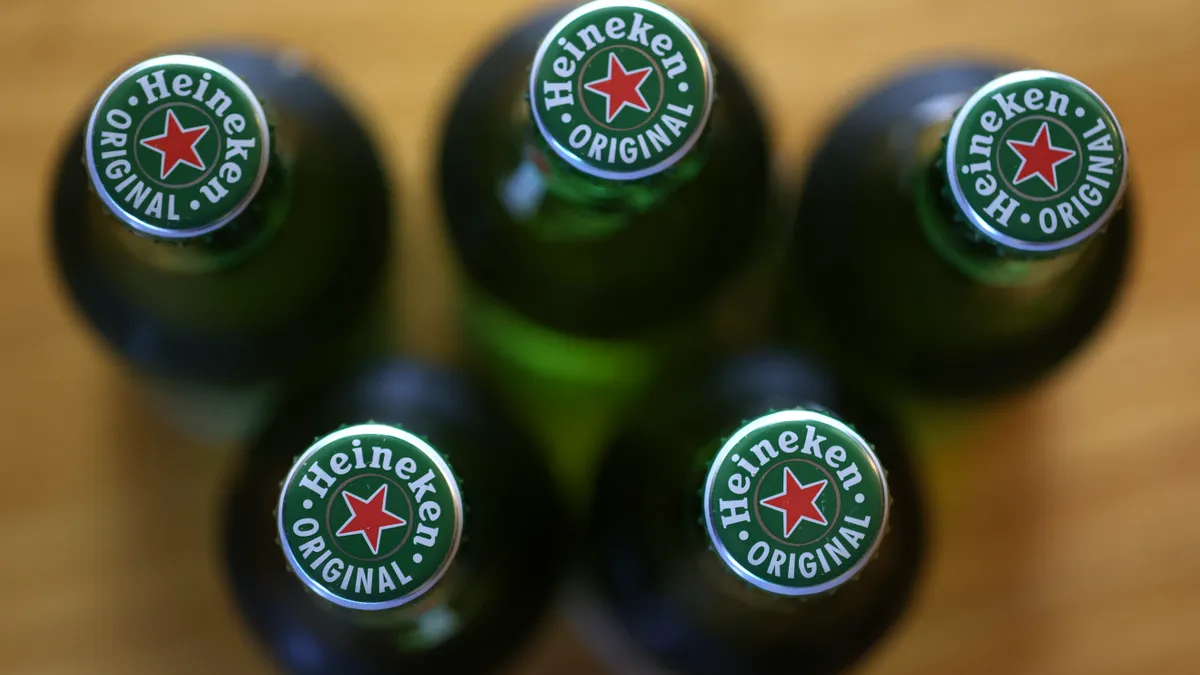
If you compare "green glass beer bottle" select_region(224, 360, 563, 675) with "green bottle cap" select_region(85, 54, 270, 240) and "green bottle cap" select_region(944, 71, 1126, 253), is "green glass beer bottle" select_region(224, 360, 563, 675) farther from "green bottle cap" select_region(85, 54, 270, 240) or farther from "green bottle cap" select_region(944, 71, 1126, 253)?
"green bottle cap" select_region(944, 71, 1126, 253)

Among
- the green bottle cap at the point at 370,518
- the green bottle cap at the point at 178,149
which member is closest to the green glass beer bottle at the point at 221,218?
the green bottle cap at the point at 178,149

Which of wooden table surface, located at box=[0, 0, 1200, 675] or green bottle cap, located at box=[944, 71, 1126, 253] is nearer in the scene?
green bottle cap, located at box=[944, 71, 1126, 253]

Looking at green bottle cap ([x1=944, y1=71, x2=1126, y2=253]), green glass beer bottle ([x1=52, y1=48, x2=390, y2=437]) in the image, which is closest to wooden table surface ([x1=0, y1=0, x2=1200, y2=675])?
green glass beer bottle ([x1=52, y1=48, x2=390, y2=437])

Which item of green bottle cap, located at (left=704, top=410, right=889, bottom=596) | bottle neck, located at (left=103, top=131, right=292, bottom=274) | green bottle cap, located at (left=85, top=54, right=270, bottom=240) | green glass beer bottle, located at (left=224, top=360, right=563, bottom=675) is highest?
green bottle cap, located at (left=85, top=54, right=270, bottom=240)

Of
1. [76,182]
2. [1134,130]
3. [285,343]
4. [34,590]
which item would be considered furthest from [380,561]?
[1134,130]

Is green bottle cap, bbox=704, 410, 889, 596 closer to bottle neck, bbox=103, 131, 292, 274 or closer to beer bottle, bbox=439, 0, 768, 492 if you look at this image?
beer bottle, bbox=439, 0, 768, 492

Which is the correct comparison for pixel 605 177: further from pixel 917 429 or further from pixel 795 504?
pixel 917 429

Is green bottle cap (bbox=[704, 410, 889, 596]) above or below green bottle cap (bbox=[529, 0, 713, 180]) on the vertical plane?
below
